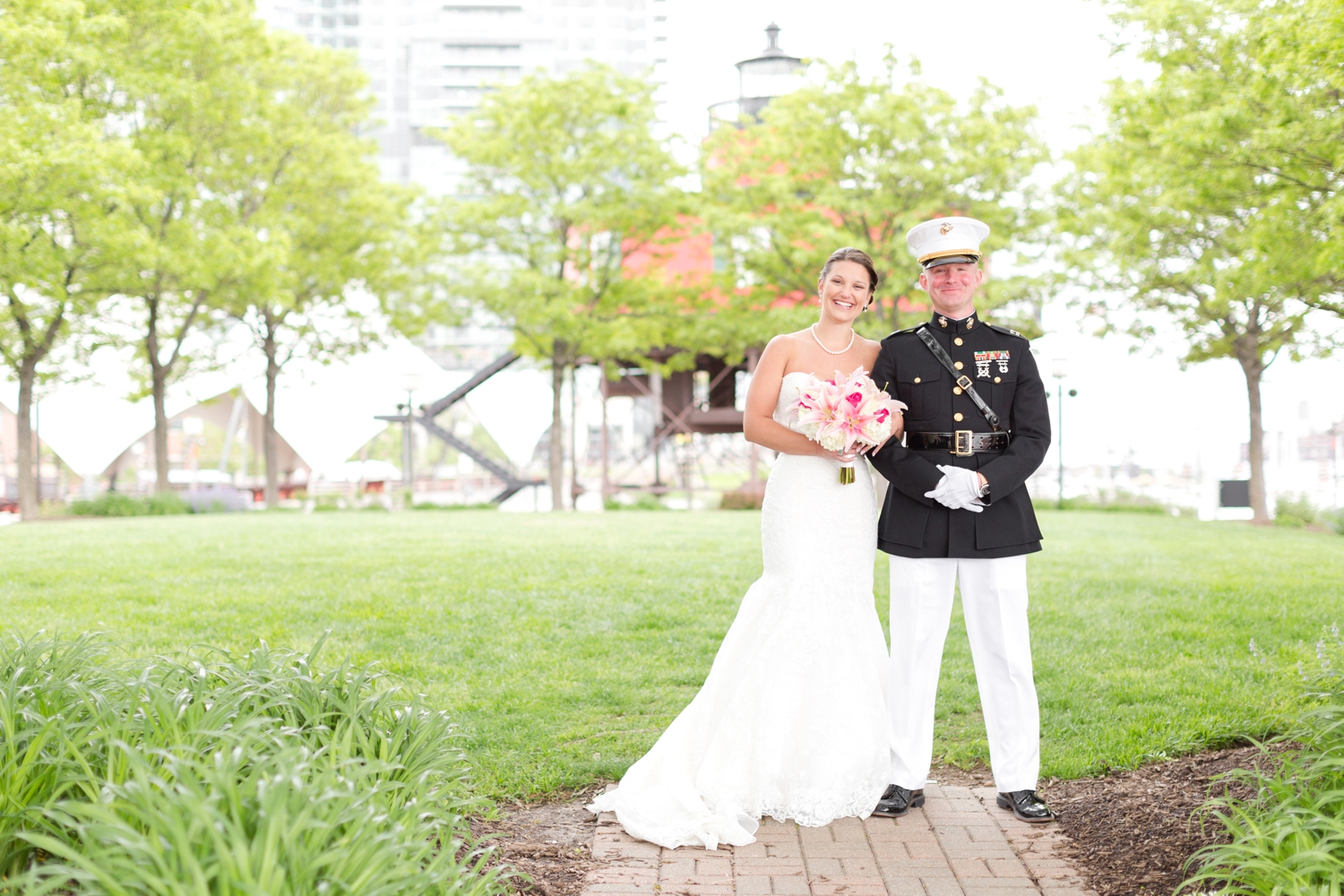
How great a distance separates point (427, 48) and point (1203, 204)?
407 feet

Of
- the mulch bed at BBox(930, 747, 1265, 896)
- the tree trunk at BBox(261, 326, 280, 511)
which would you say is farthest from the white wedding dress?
the tree trunk at BBox(261, 326, 280, 511)

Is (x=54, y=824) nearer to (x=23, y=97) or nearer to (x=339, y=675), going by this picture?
(x=339, y=675)

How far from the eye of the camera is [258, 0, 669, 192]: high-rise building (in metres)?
126

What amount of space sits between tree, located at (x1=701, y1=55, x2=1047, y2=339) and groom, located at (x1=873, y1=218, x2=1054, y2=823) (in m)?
21.5

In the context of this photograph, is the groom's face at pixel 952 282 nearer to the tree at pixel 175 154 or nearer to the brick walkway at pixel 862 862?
the brick walkway at pixel 862 862

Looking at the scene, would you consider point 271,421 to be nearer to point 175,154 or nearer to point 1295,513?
point 175,154

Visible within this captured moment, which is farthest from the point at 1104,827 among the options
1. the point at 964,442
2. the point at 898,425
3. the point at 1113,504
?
the point at 1113,504

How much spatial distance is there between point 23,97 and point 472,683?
16.7 meters

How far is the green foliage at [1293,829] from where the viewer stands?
3.15 meters

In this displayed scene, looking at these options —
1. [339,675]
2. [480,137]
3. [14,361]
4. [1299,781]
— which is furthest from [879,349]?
[480,137]

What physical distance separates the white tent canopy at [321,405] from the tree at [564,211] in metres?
4.66

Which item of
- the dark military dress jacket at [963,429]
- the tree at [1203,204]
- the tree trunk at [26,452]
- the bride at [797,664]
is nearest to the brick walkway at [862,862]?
the bride at [797,664]

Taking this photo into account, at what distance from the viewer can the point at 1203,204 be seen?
16125 millimetres

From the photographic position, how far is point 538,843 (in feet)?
14.6
